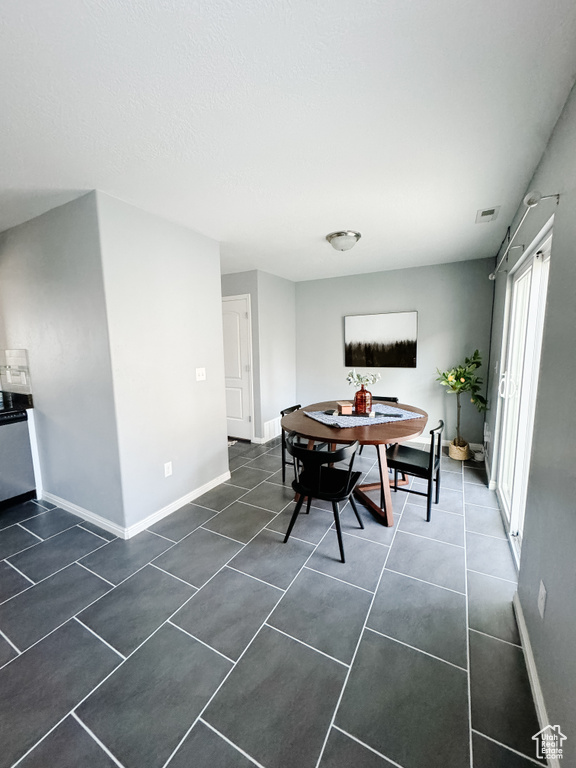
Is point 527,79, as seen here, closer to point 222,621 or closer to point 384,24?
point 384,24

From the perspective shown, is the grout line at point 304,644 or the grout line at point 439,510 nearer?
the grout line at point 304,644

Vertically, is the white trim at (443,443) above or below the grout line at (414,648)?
above

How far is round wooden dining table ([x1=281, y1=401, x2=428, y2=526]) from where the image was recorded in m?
2.30

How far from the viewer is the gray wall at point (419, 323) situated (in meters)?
3.97

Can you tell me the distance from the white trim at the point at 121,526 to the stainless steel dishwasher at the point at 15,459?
0.62 feet

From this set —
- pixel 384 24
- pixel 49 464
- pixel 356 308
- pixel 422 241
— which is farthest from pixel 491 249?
pixel 49 464

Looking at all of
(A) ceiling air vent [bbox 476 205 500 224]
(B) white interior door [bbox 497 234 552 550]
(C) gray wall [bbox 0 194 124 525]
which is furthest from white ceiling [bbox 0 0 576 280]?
(B) white interior door [bbox 497 234 552 550]

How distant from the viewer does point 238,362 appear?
14.5 feet

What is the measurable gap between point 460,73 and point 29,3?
142cm

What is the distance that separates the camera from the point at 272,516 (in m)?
2.58

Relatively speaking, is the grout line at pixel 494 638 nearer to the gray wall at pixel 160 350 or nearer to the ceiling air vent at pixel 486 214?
the gray wall at pixel 160 350

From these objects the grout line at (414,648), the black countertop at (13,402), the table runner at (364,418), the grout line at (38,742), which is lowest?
the grout line at (38,742)

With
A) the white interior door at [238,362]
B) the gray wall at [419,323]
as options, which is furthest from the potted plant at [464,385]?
the white interior door at [238,362]

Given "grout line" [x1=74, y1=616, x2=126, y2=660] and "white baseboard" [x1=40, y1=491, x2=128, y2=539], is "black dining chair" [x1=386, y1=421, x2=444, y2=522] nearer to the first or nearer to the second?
"grout line" [x1=74, y1=616, x2=126, y2=660]
